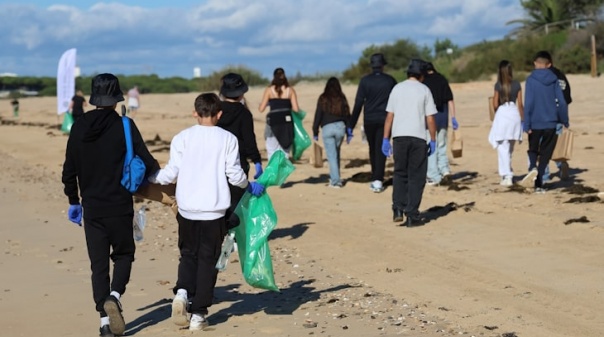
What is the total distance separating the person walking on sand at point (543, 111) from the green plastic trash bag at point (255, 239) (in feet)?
23.0

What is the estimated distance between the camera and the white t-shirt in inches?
505

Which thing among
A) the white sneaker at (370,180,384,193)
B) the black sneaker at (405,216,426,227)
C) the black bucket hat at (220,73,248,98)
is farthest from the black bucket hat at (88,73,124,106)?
the white sneaker at (370,180,384,193)

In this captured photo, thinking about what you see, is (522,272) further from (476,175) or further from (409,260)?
(476,175)

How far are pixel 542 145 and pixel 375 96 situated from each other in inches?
91.5

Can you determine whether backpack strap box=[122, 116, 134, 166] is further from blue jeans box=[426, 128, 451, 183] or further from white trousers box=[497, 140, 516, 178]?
blue jeans box=[426, 128, 451, 183]

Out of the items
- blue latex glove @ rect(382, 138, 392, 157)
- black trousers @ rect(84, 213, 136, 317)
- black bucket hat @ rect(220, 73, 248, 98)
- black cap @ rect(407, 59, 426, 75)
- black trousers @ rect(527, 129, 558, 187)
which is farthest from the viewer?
black trousers @ rect(527, 129, 558, 187)

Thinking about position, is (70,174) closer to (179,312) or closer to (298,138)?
(179,312)

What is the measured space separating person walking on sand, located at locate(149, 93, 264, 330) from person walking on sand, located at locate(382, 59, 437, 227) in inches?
195

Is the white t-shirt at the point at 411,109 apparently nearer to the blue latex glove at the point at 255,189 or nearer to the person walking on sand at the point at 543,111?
the person walking on sand at the point at 543,111

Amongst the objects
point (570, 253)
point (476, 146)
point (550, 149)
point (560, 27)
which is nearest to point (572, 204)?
point (550, 149)

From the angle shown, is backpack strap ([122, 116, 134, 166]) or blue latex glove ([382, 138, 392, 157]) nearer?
backpack strap ([122, 116, 134, 166])

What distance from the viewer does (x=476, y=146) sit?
22859 millimetres

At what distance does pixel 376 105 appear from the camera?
16125mm

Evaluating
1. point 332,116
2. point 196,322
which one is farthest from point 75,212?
point 332,116
